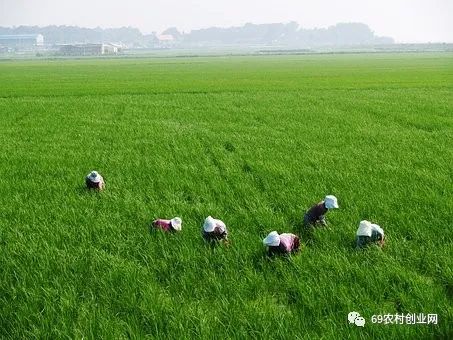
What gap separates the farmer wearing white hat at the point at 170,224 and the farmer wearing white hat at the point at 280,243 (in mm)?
829

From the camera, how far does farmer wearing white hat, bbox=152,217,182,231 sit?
3775 millimetres

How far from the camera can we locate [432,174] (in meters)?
5.64

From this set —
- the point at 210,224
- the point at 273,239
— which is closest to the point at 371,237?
the point at 273,239

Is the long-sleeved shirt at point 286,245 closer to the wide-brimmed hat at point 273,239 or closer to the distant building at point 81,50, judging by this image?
the wide-brimmed hat at point 273,239

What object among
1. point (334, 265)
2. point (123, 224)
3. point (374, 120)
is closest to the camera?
point (334, 265)

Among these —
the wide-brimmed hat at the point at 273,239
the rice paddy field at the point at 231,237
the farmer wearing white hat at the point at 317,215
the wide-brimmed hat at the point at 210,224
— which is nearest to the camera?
the rice paddy field at the point at 231,237

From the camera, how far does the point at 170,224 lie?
3.83m

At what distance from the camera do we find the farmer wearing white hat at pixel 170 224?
12.4ft

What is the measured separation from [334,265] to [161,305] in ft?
3.82

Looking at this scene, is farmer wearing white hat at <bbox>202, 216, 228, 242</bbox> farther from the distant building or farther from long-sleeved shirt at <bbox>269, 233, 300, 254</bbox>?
the distant building

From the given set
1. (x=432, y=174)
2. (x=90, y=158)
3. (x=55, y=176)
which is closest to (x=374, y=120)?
(x=432, y=174)

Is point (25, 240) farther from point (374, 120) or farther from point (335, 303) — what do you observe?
point (374, 120)

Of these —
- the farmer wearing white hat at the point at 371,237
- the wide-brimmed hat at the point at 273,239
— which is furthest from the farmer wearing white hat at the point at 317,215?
the wide-brimmed hat at the point at 273,239

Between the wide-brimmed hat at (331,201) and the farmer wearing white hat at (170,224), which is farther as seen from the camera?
the farmer wearing white hat at (170,224)
